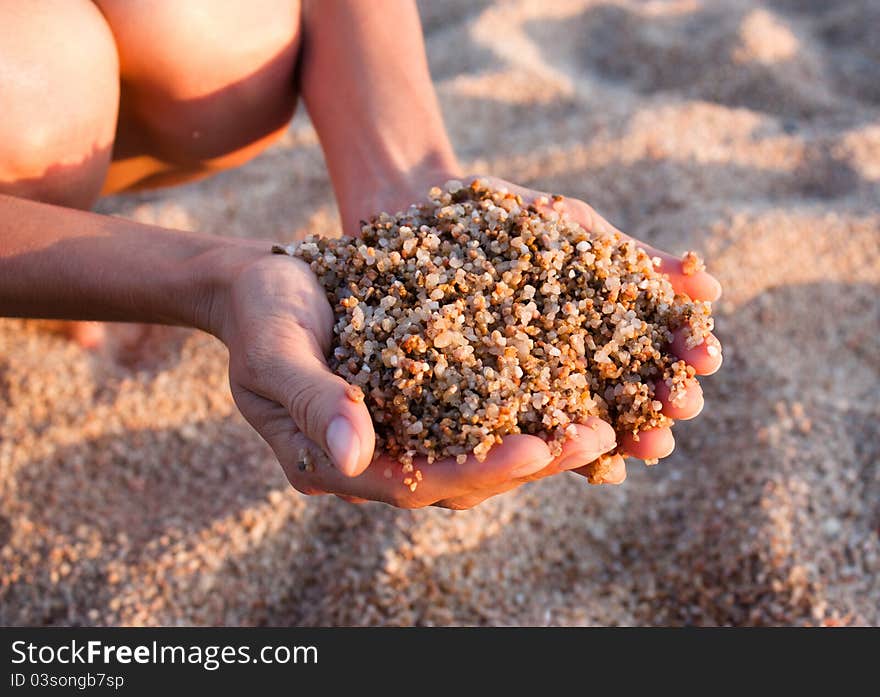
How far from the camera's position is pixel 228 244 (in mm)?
1184

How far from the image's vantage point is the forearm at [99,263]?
3.82 feet

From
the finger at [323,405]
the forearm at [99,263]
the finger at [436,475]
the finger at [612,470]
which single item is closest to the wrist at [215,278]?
the forearm at [99,263]

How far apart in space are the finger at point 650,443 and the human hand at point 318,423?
2.7 inches

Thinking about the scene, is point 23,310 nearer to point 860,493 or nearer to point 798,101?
point 860,493

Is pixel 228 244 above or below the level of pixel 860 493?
above

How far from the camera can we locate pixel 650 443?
1.07m

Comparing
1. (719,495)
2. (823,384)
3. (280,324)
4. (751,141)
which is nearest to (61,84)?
(280,324)

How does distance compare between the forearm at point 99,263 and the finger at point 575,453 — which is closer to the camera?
the finger at point 575,453

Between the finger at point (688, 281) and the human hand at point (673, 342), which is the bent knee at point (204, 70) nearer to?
the human hand at point (673, 342)

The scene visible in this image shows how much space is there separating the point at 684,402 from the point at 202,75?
98cm

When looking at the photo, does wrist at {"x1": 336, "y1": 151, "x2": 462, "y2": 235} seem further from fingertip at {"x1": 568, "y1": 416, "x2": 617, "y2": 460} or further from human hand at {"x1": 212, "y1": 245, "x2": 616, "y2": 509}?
fingertip at {"x1": 568, "y1": 416, "x2": 617, "y2": 460}

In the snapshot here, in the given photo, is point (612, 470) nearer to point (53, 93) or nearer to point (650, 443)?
point (650, 443)

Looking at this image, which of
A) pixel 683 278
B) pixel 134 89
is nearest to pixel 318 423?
pixel 683 278
